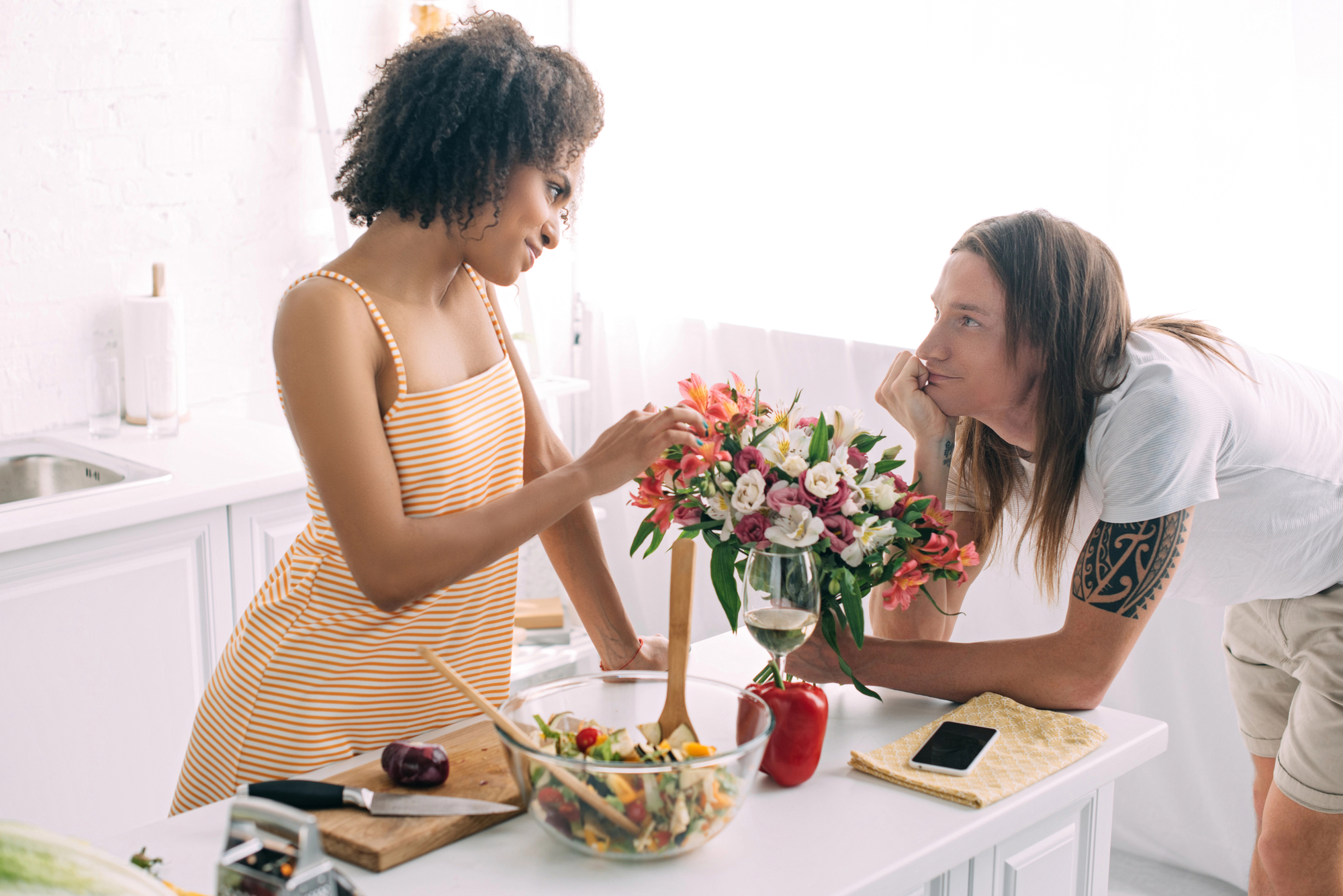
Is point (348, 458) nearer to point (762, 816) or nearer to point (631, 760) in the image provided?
point (631, 760)

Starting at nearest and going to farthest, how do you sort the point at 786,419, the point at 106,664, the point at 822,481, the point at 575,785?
the point at 575,785 → the point at 822,481 → the point at 786,419 → the point at 106,664

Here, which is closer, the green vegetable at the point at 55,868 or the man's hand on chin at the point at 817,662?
the green vegetable at the point at 55,868

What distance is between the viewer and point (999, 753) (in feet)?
4.29

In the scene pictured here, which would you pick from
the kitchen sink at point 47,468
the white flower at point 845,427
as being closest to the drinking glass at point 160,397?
the kitchen sink at point 47,468

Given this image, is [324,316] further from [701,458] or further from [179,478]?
[179,478]

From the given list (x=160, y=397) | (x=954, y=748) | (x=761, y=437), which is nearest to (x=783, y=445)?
(x=761, y=437)

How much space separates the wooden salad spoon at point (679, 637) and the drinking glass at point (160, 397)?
1.87 m

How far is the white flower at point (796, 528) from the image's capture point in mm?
1265

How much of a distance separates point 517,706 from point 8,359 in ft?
6.51

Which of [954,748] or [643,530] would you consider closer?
[954,748]

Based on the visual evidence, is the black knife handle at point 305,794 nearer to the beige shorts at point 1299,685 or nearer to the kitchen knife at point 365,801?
the kitchen knife at point 365,801

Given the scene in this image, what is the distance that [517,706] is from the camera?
118 centimetres

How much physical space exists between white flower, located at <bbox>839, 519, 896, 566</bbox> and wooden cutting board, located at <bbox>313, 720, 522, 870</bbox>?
17.2 inches

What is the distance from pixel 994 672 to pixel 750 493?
43 cm
